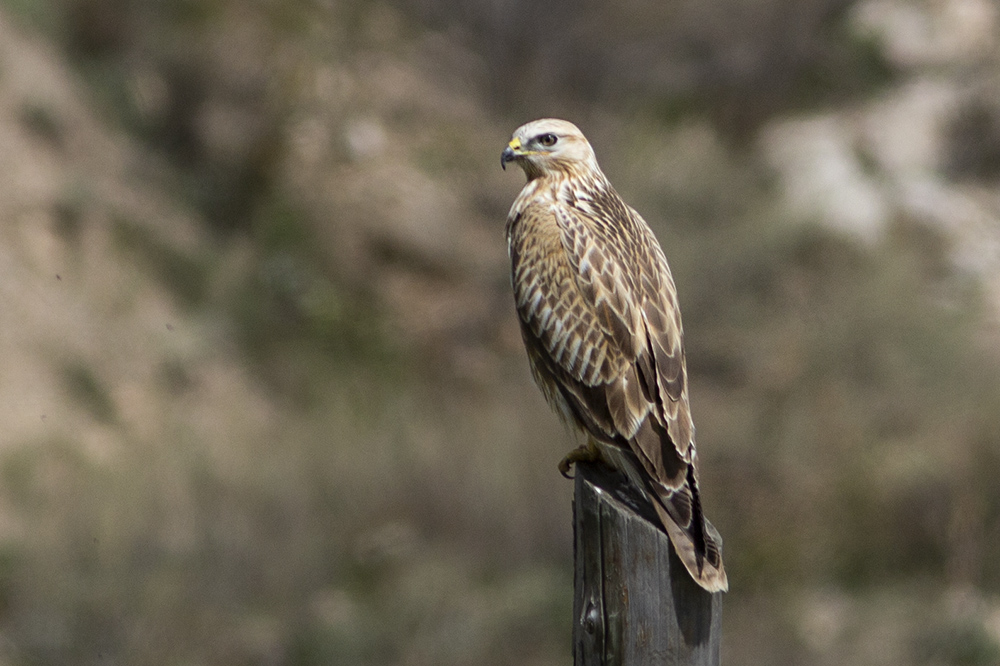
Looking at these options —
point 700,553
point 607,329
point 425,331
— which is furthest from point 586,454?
point 425,331

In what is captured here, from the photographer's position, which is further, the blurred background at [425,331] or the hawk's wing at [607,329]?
the blurred background at [425,331]

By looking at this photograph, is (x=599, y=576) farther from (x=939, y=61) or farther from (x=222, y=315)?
(x=939, y=61)

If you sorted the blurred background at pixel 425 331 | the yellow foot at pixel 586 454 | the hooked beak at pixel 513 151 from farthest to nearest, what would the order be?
the blurred background at pixel 425 331
the hooked beak at pixel 513 151
the yellow foot at pixel 586 454

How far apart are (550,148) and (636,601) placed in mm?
2484

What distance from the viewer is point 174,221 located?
12867 millimetres

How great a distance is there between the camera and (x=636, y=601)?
3.35 meters

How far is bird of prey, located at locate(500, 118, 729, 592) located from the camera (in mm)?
4242

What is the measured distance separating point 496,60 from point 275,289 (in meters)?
5.51

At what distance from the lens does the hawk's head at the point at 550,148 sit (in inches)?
206

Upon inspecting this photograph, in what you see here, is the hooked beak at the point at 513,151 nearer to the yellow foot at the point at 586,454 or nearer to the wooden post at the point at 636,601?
the yellow foot at the point at 586,454

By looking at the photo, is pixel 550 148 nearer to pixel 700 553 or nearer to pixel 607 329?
pixel 607 329

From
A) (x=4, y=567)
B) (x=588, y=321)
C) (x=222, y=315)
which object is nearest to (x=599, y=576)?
(x=588, y=321)

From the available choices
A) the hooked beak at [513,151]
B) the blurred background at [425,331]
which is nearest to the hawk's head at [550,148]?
the hooked beak at [513,151]

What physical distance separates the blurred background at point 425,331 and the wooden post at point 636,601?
5.31m
